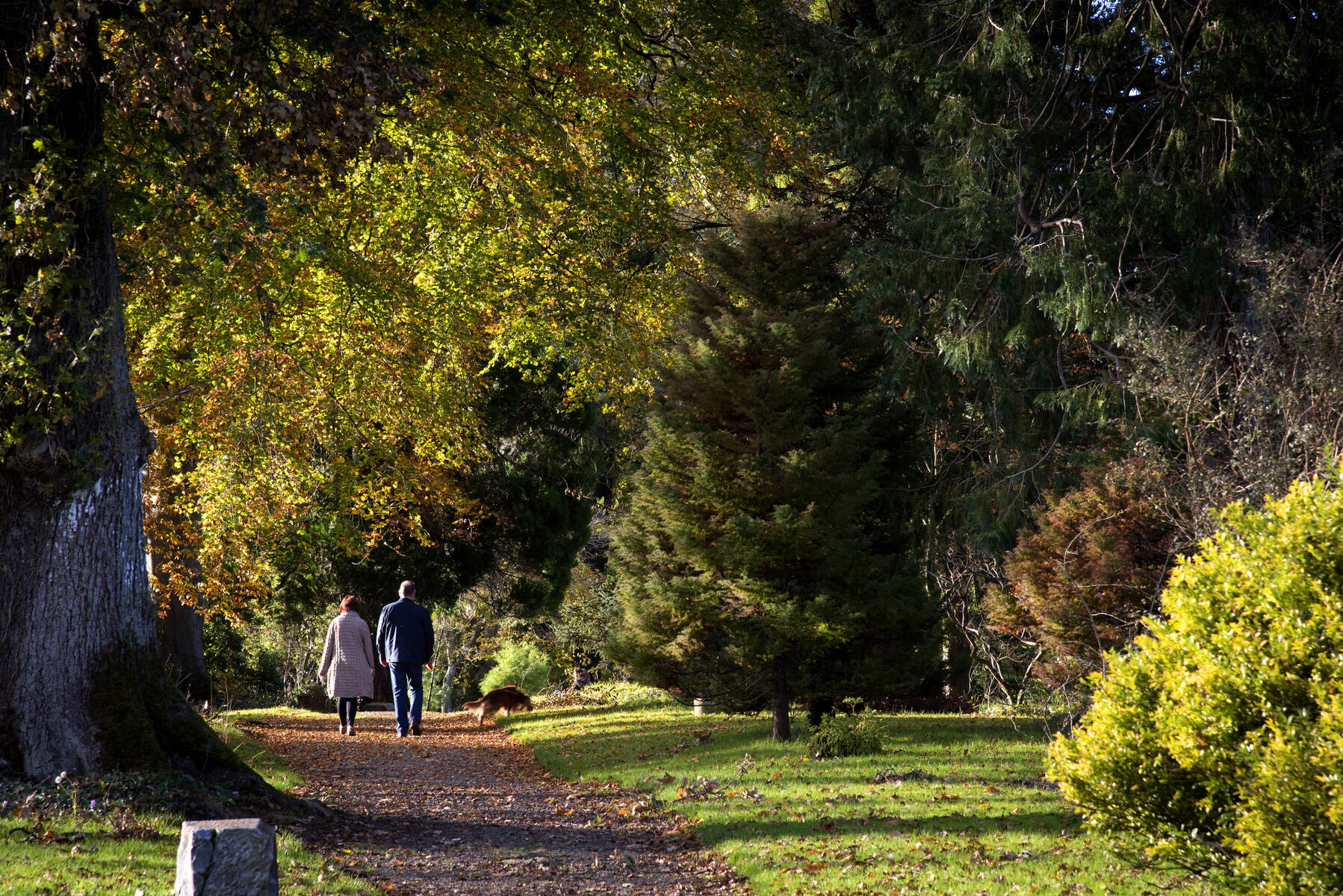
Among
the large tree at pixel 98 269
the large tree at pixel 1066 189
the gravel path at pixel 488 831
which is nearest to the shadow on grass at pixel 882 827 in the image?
the gravel path at pixel 488 831

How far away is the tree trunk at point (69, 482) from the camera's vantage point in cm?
686

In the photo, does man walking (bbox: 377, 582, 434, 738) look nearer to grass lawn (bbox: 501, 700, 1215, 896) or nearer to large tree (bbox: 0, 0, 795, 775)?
grass lawn (bbox: 501, 700, 1215, 896)

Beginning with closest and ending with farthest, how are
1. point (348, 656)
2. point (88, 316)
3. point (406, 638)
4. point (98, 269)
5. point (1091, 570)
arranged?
point (88, 316), point (98, 269), point (1091, 570), point (406, 638), point (348, 656)

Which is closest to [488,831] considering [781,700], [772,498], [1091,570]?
[781,700]

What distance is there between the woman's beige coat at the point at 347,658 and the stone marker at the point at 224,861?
9.86 meters

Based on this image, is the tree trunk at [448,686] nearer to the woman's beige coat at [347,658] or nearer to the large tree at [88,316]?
the woman's beige coat at [347,658]

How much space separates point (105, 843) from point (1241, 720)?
6.06 metres

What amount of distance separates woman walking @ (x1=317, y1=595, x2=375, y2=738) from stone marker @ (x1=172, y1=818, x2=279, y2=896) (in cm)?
975

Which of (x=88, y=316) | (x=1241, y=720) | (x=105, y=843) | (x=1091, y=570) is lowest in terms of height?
(x=105, y=843)

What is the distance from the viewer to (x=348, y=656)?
45.5ft

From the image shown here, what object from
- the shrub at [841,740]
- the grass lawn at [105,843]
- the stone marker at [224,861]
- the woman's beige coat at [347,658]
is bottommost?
the shrub at [841,740]

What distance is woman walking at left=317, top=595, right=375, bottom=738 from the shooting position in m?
13.8

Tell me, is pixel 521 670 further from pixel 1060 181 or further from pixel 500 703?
pixel 1060 181

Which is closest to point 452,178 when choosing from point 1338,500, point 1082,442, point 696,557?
point 696,557
